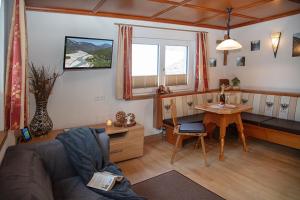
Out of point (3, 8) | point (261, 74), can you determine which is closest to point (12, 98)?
point (3, 8)

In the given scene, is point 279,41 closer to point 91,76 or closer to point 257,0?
point 257,0

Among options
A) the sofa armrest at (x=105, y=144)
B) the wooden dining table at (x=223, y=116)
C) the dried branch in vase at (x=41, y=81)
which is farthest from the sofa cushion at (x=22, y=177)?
the wooden dining table at (x=223, y=116)

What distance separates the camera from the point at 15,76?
2.08 meters

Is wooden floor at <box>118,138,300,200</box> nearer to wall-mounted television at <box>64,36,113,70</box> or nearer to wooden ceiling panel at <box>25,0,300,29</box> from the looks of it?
wall-mounted television at <box>64,36,113,70</box>

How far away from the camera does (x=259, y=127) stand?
11.9ft

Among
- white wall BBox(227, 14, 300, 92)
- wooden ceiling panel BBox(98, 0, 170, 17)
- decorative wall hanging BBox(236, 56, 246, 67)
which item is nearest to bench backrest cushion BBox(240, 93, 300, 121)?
white wall BBox(227, 14, 300, 92)

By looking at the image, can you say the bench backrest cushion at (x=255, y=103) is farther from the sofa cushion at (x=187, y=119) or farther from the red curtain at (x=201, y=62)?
the red curtain at (x=201, y=62)

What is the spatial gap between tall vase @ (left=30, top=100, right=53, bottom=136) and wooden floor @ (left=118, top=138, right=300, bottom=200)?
1.16 meters

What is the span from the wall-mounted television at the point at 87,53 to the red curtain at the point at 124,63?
0.19 meters

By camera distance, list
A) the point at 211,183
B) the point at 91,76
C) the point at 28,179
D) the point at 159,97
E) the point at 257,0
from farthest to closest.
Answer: the point at 159,97 < the point at 91,76 < the point at 257,0 < the point at 211,183 < the point at 28,179

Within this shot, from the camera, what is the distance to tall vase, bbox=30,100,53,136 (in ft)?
8.90

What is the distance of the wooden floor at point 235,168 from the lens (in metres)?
2.49

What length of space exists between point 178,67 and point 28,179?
343 cm

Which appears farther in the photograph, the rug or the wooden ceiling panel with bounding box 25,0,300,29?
the wooden ceiling panel with bounding box 25,0,300,29
